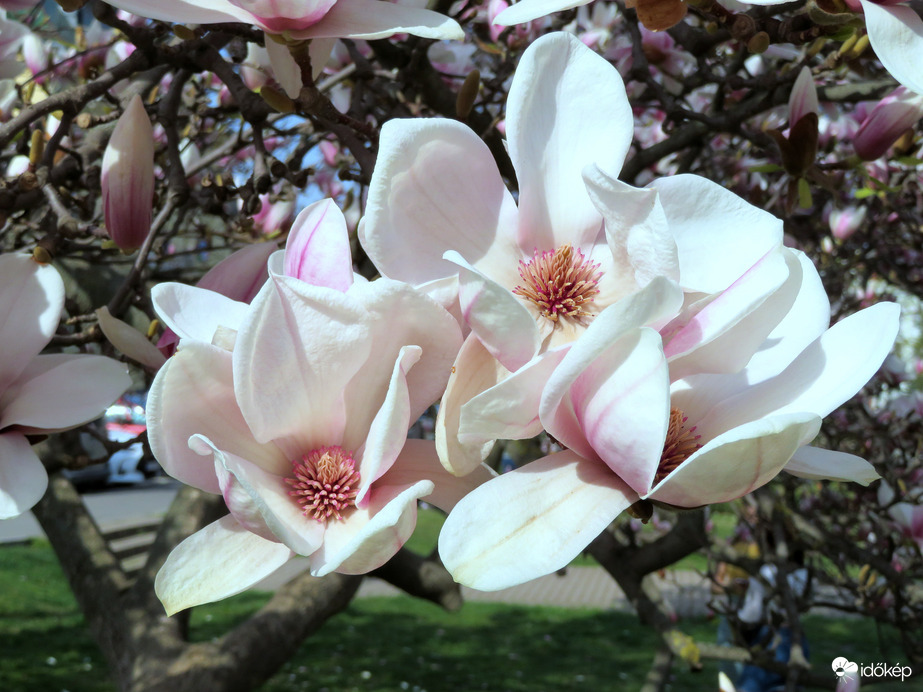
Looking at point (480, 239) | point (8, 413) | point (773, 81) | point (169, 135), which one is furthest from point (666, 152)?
point (8, 413)

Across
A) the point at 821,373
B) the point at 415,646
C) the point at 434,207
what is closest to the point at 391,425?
the point at 434,207

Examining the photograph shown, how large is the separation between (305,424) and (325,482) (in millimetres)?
40

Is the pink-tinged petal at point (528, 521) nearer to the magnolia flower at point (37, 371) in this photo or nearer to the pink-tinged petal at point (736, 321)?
the pink-tinged petal at point (736, 321)

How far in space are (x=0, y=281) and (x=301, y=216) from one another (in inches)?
13.1

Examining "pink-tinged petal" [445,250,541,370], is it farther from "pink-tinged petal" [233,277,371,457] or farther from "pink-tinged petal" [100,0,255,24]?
"pink-tinged petal" [100,0,255,24]

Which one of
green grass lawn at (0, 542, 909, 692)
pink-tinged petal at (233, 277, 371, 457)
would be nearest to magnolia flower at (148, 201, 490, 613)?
pink-tinged petal at (233, 277, 371, 457)

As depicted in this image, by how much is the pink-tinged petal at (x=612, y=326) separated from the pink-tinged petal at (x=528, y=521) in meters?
0.06

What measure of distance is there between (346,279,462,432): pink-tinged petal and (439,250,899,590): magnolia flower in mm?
81

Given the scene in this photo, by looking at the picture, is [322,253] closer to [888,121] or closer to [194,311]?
[194,311]

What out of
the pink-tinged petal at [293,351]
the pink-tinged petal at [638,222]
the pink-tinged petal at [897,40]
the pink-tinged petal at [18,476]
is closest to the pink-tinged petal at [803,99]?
the pink-tinged petal at [897,40]

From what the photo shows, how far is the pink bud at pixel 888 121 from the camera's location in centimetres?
118

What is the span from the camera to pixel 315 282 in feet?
1.91

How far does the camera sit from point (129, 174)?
2.88 feet

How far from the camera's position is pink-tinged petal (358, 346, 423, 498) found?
499 millimetres
